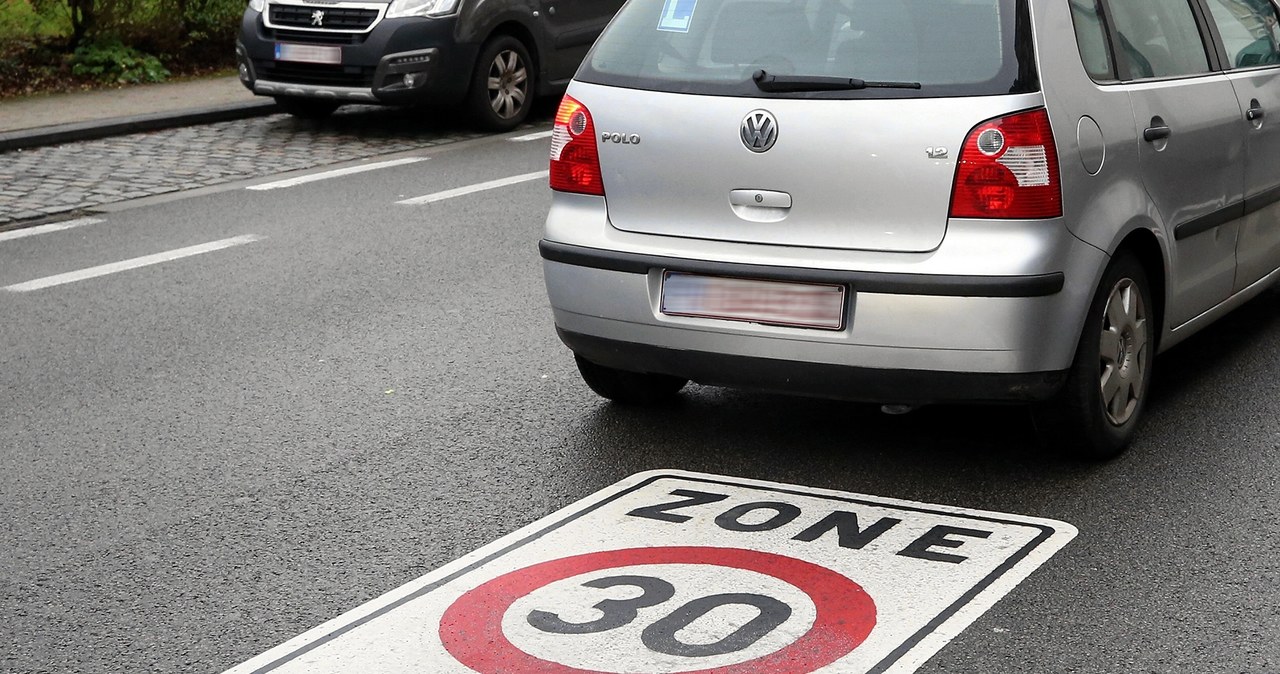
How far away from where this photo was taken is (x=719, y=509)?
474 cm

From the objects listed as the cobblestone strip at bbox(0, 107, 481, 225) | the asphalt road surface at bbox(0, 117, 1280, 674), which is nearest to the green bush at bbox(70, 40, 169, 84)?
the cobblestone strip at bbox(0, 107, 481, 225)

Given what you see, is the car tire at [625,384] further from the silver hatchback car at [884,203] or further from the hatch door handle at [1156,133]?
the hatch door handle at [1156,133]

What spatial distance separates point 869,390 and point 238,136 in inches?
378

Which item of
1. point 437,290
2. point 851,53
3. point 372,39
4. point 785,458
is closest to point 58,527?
point 785,458

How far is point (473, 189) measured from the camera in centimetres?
1071

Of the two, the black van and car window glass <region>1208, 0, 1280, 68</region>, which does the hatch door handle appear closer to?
car window glass <region>1208, 0, 1280, 68</region>

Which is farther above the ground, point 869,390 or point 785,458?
point 869,390

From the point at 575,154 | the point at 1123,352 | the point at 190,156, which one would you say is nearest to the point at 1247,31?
the point at 1123,352

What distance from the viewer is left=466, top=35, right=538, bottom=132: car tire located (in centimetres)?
1350

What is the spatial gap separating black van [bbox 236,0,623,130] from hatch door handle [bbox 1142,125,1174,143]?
28.2ft

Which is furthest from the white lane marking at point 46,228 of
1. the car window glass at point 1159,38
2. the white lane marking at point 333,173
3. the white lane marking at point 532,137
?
the car window glass at point 1159,38

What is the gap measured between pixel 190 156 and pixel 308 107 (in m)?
2.03

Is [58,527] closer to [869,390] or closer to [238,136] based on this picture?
[869,390]

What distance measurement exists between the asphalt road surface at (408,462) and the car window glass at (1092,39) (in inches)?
46.5
